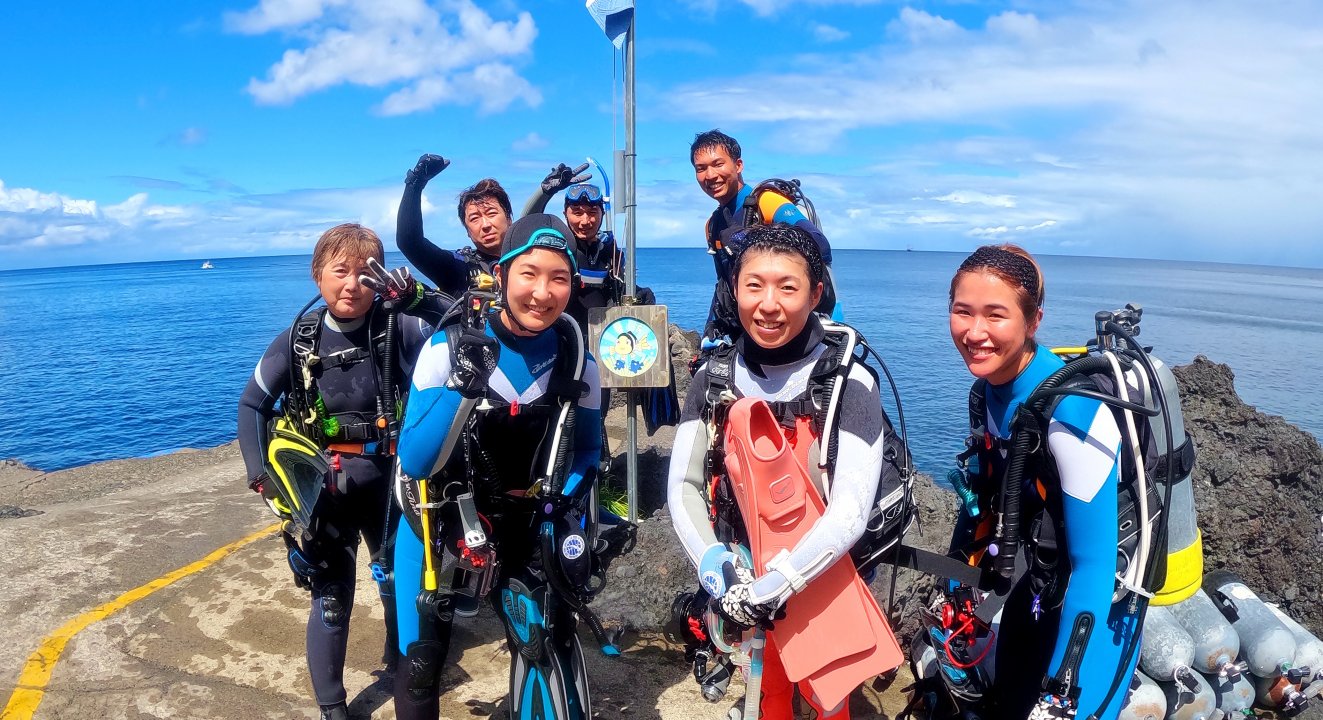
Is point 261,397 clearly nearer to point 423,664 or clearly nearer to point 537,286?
point 423,664

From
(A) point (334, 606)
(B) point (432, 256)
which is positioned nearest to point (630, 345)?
(B) point (432, 256)

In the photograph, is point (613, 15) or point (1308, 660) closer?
point (1308, 660)

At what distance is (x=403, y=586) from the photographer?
9.34ft

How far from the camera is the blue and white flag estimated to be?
189 inches

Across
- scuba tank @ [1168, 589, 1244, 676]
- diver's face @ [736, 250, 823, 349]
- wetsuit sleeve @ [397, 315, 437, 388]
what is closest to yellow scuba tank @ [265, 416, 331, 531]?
wetsuit sleeve @ [397, 315, 437, 388]

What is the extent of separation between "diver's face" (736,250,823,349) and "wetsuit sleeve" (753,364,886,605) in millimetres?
260

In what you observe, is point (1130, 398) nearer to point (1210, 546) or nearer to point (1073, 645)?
point (1073, 645)

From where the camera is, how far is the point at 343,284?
3.30 metres

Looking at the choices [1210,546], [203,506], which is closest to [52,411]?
[203,506]

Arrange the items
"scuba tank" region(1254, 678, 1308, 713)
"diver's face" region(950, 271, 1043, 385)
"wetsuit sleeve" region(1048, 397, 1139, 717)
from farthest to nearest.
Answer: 1. "scuba tank" region(1254, 678, 1308, 713)
2. "diver's face" region(950, 271, 1043, 385)
3. "wetsuit sleeve" region(1048, 397, 1139, 717)

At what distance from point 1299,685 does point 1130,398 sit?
2738 mm

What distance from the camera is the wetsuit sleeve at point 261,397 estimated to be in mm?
3354

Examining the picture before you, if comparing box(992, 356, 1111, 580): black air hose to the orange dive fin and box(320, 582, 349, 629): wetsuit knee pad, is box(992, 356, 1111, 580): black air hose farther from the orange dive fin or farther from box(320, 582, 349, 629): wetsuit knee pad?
box(320, 582, 349, 629): wetsuit knee pad

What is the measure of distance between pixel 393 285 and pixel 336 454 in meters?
0.82
